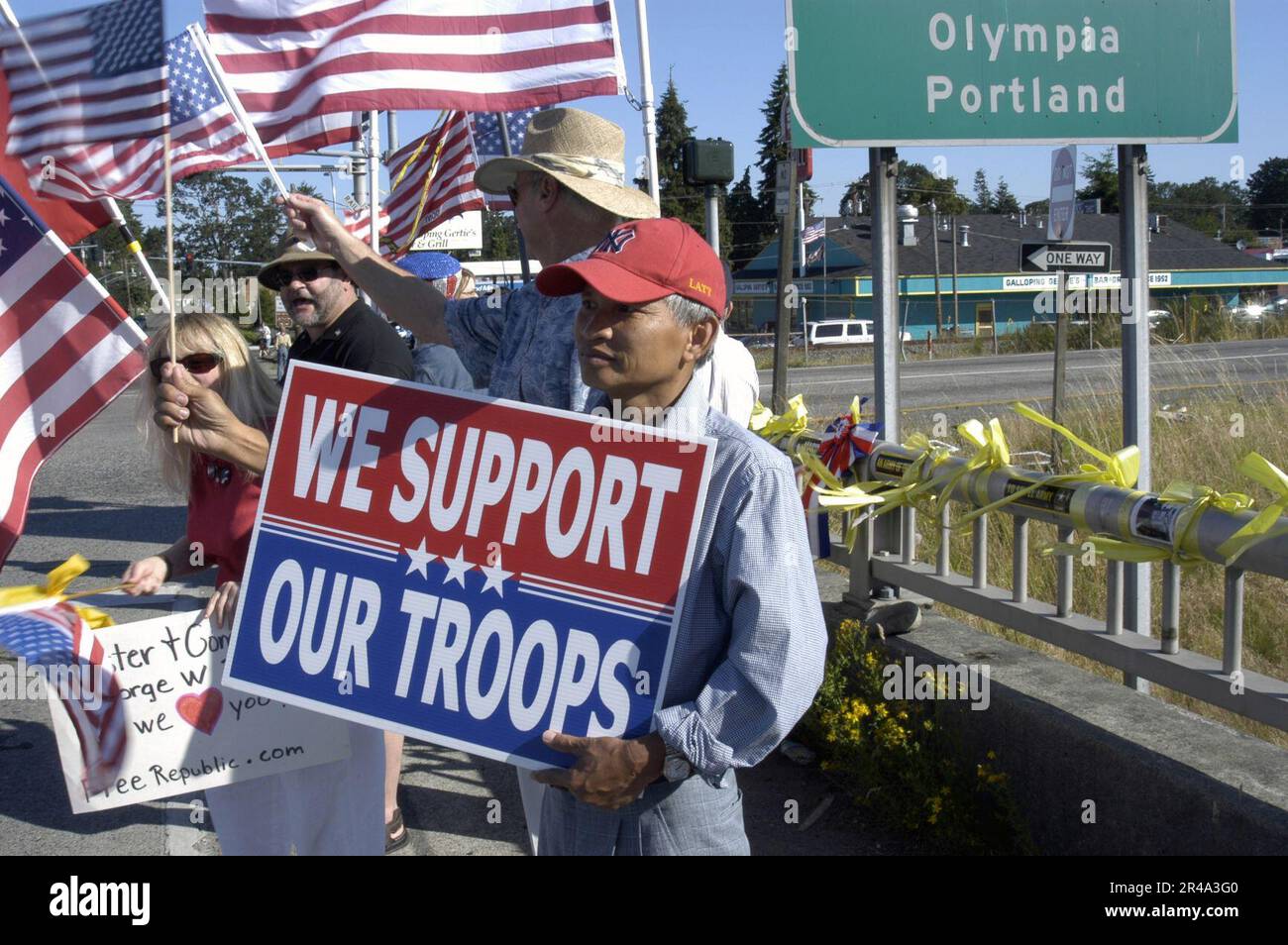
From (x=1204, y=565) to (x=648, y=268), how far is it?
404 cm

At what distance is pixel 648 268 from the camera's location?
2.15m

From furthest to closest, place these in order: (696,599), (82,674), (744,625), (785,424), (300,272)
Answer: (785,424), (300,272), (82,674), (696,599), (744,625)

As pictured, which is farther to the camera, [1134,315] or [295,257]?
[1134,315]

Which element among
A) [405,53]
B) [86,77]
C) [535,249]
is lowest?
[535,249]

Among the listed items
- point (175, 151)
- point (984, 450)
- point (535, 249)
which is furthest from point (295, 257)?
point (984, 450)

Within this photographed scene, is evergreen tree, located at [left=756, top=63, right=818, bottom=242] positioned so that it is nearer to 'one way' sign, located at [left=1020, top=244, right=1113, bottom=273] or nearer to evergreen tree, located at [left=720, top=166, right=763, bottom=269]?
evergreen tree, located at [left=720, top=166, right=763, bottom=269]

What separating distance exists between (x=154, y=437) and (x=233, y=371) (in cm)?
38

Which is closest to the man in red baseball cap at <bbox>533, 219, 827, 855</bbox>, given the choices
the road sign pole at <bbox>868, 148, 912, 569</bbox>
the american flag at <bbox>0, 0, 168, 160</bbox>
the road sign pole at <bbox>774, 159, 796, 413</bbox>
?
the american flag at <bbox>0, 0, 168, 160</bbox>

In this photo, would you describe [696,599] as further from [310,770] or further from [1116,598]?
[1116,598]

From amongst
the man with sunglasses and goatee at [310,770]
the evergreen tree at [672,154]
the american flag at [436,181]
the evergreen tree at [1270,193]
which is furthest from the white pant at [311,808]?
the evergreen tree at [1270,193]

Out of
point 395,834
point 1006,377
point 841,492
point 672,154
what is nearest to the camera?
point 395,834

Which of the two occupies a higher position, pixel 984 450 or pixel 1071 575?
pixel 984 450

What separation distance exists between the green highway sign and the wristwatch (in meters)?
2.67
